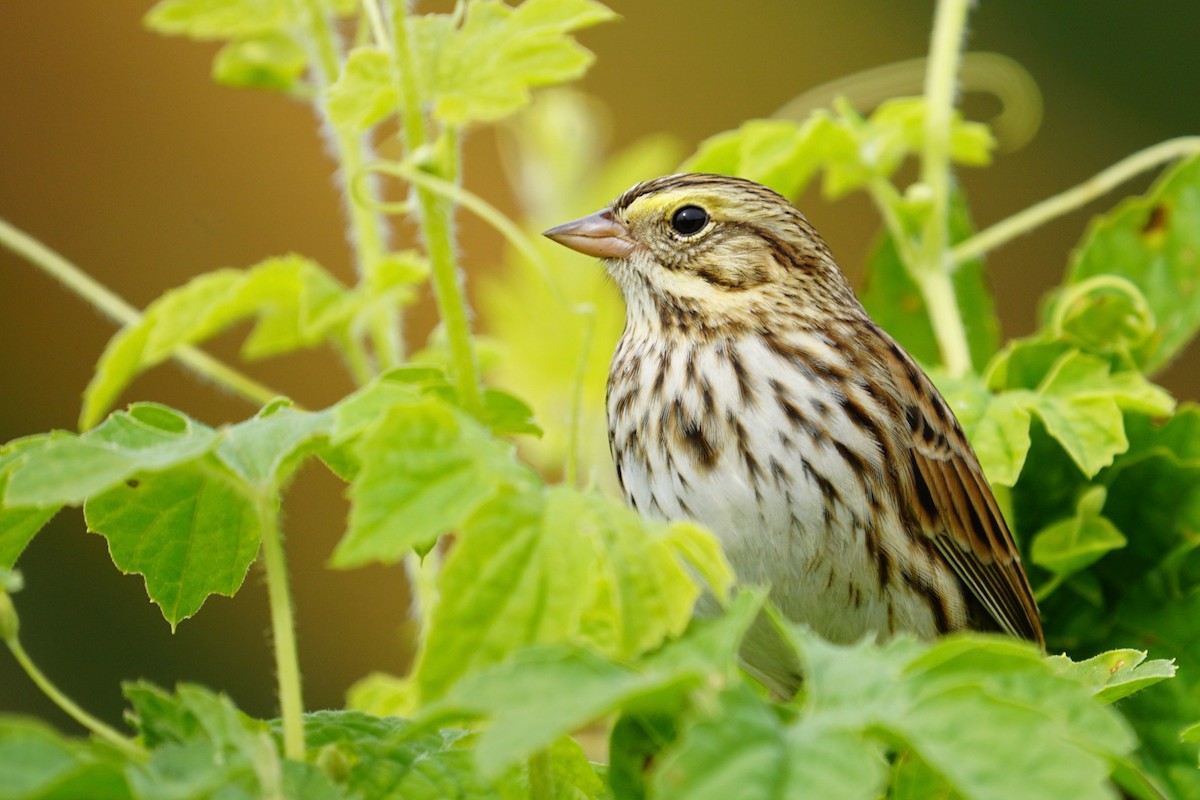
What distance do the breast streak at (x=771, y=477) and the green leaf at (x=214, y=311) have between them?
12.8 inches

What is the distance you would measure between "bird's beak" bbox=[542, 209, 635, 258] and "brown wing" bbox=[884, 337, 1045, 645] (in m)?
0.30

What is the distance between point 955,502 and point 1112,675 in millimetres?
607

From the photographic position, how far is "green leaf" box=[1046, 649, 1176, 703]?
0.85 meters

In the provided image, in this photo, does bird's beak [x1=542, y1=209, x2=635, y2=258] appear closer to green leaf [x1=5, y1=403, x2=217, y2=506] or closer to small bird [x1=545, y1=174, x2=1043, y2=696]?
small bird [x1=545, y1=174, x2=1043, y2=696]

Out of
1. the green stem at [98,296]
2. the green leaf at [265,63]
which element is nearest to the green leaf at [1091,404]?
the green stem at [98,296]

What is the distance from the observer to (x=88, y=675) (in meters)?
3.53

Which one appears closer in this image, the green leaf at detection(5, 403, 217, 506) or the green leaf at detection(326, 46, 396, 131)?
the green leaf at detection(5, 403, 217, 506)

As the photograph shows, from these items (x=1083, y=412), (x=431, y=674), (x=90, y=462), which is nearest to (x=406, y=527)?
(x=431, y=674)

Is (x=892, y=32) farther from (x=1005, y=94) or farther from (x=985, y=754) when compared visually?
(x=985, y=754)

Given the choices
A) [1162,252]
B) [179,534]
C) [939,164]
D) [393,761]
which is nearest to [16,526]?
[179,534]

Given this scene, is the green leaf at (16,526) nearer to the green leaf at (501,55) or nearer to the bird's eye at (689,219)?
the green leaf at (501,55)

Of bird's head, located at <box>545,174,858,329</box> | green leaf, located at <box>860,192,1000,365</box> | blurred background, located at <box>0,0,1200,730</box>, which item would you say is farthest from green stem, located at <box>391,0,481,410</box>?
blurred background, located at <box>0,0,1200,730</box>

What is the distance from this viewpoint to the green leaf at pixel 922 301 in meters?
1.63

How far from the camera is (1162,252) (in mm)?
1541
